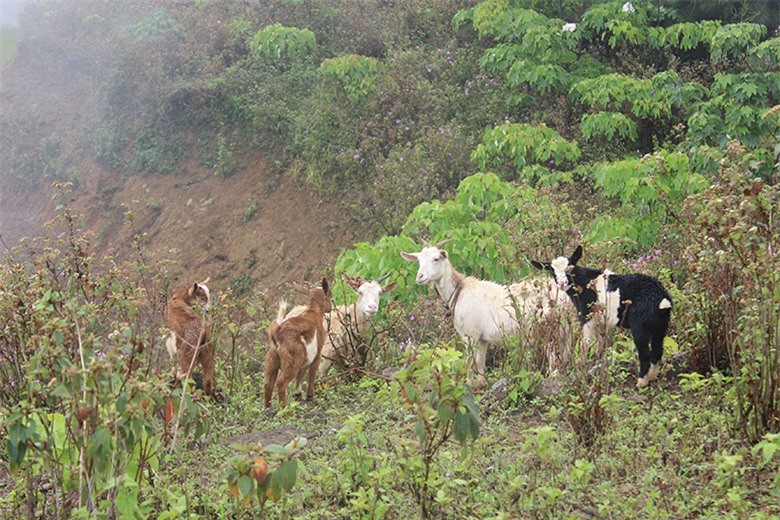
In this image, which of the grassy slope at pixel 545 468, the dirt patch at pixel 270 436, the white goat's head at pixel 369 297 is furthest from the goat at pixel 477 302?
the dirt patch at pixel 270 436

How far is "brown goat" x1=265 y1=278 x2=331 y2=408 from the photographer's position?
682 centimetres

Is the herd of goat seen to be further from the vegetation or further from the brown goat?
the vegetation

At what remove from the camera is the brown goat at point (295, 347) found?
6.82 meters

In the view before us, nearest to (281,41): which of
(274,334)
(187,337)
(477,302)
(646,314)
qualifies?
(477,302)

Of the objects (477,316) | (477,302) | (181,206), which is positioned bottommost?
(181,206)

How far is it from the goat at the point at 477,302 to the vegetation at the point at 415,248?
33 cm

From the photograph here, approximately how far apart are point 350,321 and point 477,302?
3.79 ft

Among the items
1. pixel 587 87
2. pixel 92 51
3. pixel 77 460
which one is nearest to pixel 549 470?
pixel 77 460

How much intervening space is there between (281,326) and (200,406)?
6.60 feet

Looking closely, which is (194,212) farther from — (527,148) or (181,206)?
(527,148)

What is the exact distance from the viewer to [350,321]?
785 centimetres

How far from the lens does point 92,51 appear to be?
2202 cm

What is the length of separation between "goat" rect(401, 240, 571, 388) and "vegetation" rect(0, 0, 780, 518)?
332mm

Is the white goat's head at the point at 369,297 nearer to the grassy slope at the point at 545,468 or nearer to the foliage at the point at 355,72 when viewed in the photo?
the grassy slope at the point at 545,468
